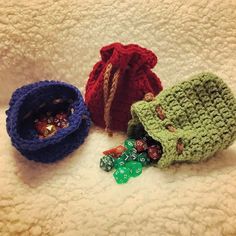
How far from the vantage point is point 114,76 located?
0.74 metres

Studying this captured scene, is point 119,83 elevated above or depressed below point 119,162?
above

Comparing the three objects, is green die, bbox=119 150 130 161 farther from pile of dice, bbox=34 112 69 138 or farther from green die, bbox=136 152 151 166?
pile of dice, bbox=34 112 69 138

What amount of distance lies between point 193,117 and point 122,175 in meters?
0.17

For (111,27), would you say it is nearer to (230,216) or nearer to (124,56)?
(124,56)

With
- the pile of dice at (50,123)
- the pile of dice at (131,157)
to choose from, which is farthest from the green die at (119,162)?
the pile of dice at (50,123)

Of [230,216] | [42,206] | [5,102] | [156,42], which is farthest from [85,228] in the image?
[156,42]

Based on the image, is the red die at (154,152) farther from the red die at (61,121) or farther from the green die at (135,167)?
the red die at (61,121)

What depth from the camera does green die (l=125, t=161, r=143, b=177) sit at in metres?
0.70

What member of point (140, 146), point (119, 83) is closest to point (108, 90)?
point (119, 83)

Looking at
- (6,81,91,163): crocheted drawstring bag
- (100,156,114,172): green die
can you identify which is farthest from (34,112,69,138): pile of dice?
(100,156,114,172): green die

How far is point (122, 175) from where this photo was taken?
2.27 ft

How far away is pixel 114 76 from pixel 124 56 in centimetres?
5

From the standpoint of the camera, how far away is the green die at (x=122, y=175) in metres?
→ 0.69

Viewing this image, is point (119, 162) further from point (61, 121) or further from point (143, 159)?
point (61, 121)
